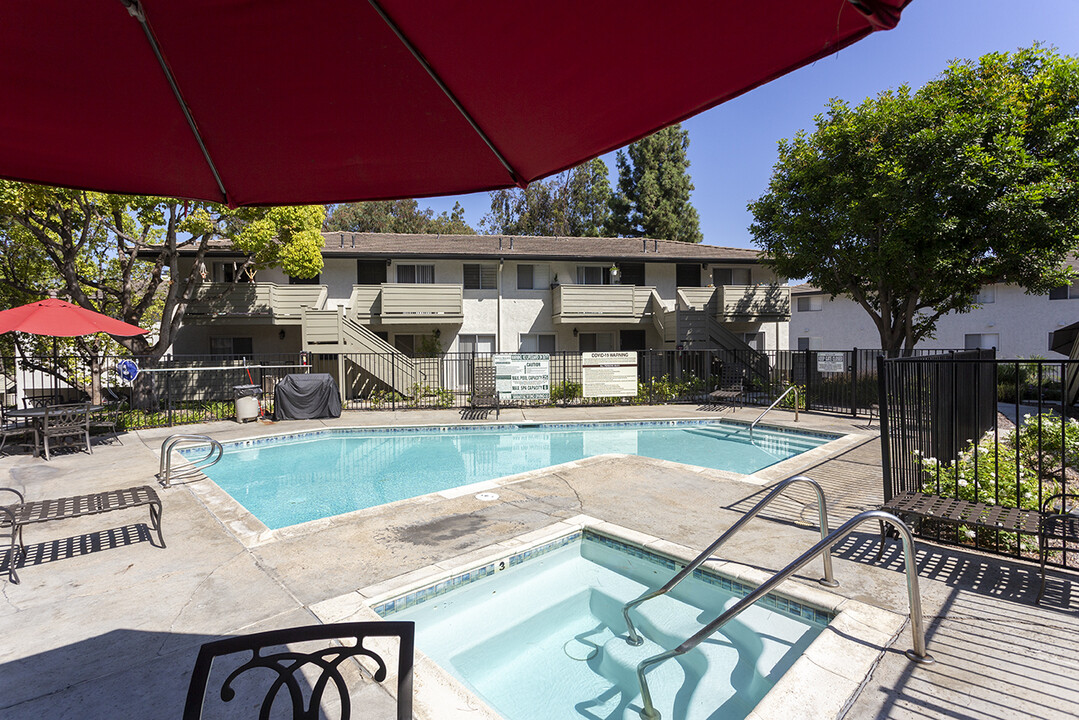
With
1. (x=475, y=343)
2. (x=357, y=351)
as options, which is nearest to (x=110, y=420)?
(x=357, y=351)

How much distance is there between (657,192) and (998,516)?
37.8m

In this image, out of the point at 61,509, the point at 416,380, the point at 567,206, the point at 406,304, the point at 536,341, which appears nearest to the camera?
the point at 61,509

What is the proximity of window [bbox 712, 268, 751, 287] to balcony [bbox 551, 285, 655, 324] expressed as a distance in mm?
4788

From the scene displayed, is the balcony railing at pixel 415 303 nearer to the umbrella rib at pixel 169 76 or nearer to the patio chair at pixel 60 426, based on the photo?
the patio chair at pixel 60 426

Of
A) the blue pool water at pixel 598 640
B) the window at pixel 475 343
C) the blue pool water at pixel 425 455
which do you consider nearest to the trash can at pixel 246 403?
the blue pool water at pixel 425 455

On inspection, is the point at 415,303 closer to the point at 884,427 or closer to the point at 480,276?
the point at 480,276

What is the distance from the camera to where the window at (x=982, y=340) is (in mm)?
Answer: 25438

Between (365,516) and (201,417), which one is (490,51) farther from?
(201,417)

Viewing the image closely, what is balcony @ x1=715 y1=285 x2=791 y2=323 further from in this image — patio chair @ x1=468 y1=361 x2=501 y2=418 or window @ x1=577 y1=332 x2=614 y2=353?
patio chair @ x1=468 y1=361 x2=501 y2=418

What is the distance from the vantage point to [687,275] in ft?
82.1

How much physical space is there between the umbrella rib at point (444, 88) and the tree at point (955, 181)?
16870 millimetres

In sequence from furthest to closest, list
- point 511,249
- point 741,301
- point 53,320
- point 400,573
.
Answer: point 511,249, point 741,301, point 53,320, point 400,573

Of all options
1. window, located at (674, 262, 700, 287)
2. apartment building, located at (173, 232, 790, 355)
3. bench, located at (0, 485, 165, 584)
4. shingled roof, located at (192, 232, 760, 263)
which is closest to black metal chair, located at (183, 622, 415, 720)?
bench, located at (0, 485, 165, 584)

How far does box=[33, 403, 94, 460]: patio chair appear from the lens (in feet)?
34.7
